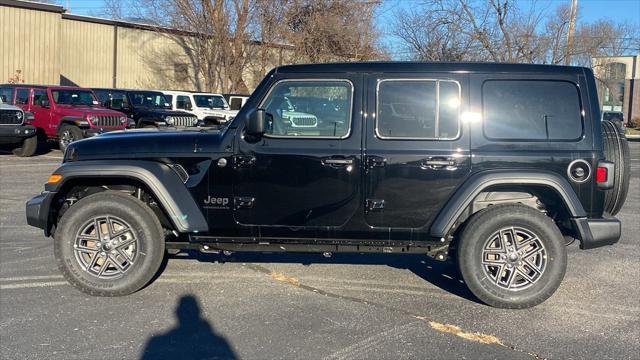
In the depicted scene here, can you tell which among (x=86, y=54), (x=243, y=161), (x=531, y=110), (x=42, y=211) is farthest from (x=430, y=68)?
(x=86, y=54)

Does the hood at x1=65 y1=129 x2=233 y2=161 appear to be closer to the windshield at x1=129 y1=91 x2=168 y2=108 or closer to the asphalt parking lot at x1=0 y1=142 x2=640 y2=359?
the asphalt parking lot at x1=0 y1=142 x2=640 y2=359

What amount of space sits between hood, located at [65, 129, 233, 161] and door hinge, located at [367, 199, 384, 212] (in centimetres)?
129

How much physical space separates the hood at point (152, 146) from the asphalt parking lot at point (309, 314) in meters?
1.24

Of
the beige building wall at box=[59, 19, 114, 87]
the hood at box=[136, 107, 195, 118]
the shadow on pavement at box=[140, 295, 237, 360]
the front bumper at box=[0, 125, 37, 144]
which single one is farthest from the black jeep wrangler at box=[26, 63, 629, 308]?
the beige building wall at box=[59, 19, 114, 87]

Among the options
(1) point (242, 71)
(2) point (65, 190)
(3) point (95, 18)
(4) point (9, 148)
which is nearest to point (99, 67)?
(3) point (95, 18)

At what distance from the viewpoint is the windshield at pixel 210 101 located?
21.7m

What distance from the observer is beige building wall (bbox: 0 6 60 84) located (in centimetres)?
2958

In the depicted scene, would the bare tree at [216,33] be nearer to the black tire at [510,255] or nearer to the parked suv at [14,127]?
the parked suv at [14,127]

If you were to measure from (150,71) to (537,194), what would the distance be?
3349 centimetres

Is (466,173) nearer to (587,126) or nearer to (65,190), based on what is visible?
(587,126)

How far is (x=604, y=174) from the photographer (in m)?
5.11

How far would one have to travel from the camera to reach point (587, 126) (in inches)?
204

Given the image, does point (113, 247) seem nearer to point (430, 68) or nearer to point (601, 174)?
point (430, 68)

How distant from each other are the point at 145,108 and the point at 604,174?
17083mm
